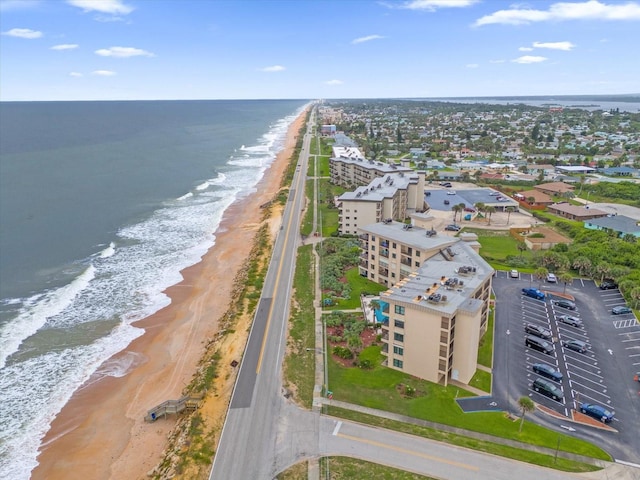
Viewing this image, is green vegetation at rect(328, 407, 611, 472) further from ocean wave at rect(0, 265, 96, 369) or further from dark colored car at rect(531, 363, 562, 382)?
ocean wave at rect(0, 265, 96, 369)

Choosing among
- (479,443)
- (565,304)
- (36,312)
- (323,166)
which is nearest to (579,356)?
(565,304)

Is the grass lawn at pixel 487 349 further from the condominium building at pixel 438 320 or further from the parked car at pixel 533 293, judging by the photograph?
the parked car at pixel 533 293

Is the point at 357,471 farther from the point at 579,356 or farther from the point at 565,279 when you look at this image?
the point at 565,279

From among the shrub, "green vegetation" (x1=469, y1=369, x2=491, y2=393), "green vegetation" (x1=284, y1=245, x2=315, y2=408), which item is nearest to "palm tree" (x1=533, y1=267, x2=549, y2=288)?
"green vegetation" (x1=469, y1=369, x2=491, y2=393)

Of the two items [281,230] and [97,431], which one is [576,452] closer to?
[97,431]

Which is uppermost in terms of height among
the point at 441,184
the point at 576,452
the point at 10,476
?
the point at 441,184

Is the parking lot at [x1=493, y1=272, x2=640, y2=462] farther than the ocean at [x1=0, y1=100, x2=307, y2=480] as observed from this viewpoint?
No

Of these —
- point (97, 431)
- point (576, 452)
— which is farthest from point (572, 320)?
point (97, 431)
